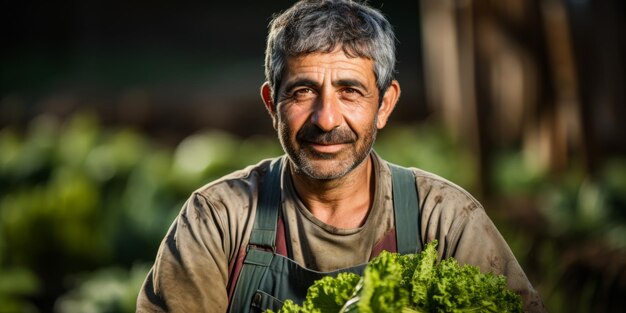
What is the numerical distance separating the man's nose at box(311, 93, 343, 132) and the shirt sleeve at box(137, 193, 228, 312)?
0.48 meters

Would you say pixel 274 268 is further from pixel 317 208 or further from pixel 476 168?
pixel 476 168

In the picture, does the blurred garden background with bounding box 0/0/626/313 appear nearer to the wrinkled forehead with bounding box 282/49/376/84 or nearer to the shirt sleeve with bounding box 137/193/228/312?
the wrinkled forehead with bounding box 282/49/376/84

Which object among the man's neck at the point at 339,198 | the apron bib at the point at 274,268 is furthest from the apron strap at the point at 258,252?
→ the man's neck at the point at 339,198

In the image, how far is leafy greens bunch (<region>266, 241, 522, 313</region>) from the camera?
8.16ft

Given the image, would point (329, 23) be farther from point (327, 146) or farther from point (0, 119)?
point (0, 119)

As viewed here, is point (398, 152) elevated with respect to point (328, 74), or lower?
lower

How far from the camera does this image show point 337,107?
3.05 metres

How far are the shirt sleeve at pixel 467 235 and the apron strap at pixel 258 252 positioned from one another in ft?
1.63

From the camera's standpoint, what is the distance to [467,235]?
10.2ft

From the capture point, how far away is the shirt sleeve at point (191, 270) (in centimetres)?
306

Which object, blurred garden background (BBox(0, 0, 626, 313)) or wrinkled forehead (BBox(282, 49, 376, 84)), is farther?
blurred garden background (BBox(0, 0, 626, 313))

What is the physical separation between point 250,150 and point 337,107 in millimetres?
7135

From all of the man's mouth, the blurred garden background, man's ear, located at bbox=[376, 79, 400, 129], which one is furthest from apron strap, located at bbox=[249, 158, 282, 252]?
the blurred garden background

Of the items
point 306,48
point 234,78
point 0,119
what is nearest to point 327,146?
point 306,48
